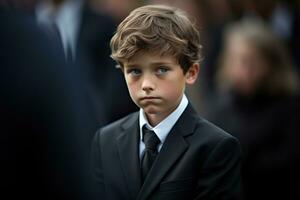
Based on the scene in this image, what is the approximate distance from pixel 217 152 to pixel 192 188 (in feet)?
0.46

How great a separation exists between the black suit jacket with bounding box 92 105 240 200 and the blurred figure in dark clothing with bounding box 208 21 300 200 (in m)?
3.23

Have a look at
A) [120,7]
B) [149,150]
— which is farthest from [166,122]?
[120,7]

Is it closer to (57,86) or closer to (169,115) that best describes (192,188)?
(169,115)

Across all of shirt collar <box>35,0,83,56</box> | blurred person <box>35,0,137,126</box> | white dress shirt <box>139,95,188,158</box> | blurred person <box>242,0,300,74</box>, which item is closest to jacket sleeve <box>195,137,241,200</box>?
white dress shirt <box>139,95,188,158</box>

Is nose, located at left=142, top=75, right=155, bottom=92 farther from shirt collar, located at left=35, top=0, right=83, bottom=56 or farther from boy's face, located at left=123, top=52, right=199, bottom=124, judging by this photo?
shirt collar, located at left=35, top=0, right=83, bottom=56

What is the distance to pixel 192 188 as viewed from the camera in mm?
3057

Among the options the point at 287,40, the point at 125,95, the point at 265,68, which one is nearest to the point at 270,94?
the point at 265,68

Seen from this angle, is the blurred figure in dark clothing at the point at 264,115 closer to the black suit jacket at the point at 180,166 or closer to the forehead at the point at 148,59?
the black suit jacket at the point at 180,166

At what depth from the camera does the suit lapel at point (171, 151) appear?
10.00ft

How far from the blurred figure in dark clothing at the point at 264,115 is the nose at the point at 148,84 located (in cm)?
337

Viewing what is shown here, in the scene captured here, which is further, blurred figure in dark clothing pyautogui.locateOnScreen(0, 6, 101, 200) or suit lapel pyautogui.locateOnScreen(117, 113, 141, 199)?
suit lapel pyautogui.locateOnScreen(117, 113, 141, 199)

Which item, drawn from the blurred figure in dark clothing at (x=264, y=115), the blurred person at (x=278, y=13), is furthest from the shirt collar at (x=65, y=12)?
the blurred person at (x=278, y=13)

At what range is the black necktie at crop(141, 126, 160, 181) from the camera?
3102 mm

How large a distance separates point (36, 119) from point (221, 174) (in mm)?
839
